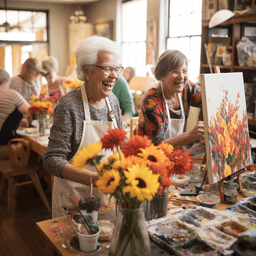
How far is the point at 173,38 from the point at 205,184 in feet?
15.6

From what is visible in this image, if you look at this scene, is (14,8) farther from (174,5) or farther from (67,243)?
(67,243)

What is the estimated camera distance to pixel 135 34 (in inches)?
286

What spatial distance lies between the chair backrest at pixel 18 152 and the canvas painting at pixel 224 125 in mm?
2283

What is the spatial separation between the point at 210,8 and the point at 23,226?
332 centimetres

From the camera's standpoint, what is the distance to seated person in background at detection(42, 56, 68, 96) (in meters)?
4.66

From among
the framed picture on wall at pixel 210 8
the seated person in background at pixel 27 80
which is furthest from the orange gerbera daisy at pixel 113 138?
the seated person in background at pixel 27 80

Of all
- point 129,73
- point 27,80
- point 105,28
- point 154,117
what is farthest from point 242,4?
point 105,28

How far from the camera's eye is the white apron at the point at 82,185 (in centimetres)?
155

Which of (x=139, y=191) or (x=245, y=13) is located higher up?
(x=245, y=13)

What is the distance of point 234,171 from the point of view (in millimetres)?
→ 1651

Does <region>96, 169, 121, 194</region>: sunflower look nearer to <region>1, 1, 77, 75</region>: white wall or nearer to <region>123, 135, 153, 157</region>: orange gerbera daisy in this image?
<region>123, 135, 153, 157</region>: orange gerbera daisy

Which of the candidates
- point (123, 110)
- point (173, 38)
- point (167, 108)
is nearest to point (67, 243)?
point (167, 108)

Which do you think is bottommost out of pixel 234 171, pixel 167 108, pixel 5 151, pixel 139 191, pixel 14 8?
pixel 5 151

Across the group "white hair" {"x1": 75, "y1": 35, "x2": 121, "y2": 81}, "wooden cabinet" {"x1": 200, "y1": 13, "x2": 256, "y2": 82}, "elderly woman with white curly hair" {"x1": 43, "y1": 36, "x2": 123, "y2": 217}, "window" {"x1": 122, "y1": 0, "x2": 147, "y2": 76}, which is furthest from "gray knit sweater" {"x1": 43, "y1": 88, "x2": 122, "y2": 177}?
"window" {"x1": 122, "y1": 0, "x2": 147, "y2": 76}
